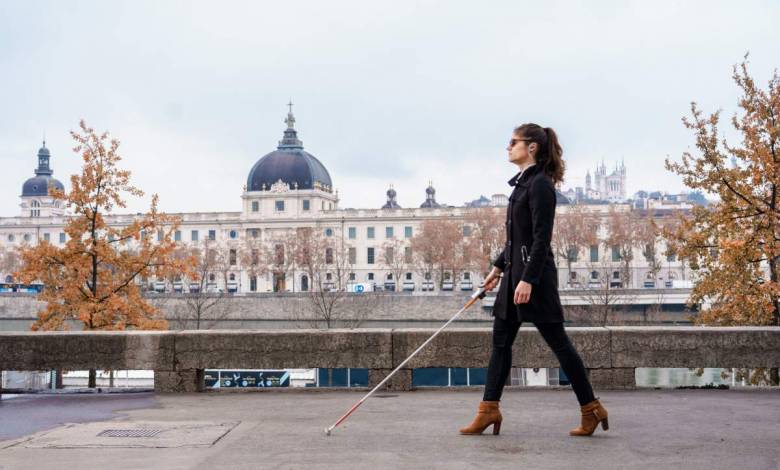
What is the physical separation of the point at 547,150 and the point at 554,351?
1.45m

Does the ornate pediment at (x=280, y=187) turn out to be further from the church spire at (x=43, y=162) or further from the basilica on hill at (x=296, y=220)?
the church spire at (x=43, y=162)

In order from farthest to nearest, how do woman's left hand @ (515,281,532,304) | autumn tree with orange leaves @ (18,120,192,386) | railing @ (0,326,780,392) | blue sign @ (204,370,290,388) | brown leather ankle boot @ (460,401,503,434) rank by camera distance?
blue sign @ (204,370,290,388)
autumn tree with orange leaves @ (18,120,192,386)
railing @ (0,326,780,392)
brown leather ankle boot @ (460,401,503,434)
woman's left hand @ (515,281,532,304)

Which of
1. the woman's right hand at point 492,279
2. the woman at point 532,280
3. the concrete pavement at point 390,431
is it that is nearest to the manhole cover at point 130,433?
the concrete pavement at point 390,431

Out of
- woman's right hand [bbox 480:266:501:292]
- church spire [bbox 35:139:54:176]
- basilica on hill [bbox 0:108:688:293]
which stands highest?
church spire [bbox 35:139:54:176]

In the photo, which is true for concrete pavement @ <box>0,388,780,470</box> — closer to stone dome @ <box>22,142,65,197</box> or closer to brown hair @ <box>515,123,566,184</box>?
brown hair @ <box>515,123,566,184</box>

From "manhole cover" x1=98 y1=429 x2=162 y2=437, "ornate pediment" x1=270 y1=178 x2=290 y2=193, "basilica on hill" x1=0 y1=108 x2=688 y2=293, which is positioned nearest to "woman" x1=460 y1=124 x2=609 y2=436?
"manhole cover" x1=98 y1=429 x2=162 y2=437

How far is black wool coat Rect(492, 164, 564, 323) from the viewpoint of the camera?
6.68 metres

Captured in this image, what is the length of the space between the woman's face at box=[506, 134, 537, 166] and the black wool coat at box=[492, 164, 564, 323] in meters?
0.08

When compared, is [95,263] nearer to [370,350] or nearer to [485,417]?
[370,350]

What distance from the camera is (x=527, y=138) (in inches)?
279

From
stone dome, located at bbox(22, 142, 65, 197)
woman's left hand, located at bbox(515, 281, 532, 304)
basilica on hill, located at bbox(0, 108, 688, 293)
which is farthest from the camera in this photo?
stone dome, located at bbox(22, 142, 65, 197)

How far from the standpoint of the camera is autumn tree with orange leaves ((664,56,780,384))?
17.0 m

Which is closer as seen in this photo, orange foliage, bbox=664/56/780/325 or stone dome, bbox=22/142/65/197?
orange foliage, bbox=664/56/780/325

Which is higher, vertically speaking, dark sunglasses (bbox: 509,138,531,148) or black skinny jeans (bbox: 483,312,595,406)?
dark sunglasses (bbox: 509,138,531,148)
